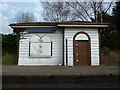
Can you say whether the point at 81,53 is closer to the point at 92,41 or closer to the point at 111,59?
the point at 92,41

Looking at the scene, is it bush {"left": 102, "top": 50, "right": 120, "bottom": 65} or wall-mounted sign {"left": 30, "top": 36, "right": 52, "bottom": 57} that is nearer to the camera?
wall-mounted sign {"left": 30, "top": 36, "right": 52, "bottom": 57}

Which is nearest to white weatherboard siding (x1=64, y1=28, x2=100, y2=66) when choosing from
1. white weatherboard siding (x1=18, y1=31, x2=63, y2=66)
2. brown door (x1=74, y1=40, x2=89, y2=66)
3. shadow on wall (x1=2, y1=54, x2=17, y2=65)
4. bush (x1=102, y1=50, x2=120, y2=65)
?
brown door (x1=74, y1=40, x2=89, y2=66)

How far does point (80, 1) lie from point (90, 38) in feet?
47.4

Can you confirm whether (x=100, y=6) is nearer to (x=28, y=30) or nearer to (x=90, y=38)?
(x=90, y=38)

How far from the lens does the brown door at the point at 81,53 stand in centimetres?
1141

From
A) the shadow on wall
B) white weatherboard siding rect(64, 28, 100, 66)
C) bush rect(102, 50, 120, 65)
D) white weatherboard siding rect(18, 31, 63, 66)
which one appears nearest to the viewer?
white weatherboard siding rect(64, 28, 100, 66)

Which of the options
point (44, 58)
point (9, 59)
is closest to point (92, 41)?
point (44, 58)

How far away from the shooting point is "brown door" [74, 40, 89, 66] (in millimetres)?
11406

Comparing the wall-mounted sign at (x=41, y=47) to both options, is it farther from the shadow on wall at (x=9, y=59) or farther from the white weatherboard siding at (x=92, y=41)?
the shadow on wall at (x=9, y=59)

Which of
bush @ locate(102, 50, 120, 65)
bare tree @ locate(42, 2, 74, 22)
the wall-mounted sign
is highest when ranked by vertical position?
bare tree @ locate(42, 2, 74, 22)

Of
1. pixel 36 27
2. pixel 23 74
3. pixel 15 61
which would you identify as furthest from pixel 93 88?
pixel 15 61

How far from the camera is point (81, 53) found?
37.9 ft

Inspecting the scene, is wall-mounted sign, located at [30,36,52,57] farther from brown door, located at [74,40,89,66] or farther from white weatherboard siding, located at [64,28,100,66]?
brown door, located at [74,40,89,66]

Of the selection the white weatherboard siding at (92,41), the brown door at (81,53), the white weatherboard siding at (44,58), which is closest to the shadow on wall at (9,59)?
the white weatherboard siding at (44,58)
